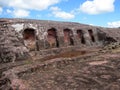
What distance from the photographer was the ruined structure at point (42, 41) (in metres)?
8.19

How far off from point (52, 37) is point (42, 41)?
1.69m

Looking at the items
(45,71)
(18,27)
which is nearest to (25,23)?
(18,27)

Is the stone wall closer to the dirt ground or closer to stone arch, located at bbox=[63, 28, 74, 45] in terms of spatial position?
stone arch, located at bbox=[63, 28, 74, 45]

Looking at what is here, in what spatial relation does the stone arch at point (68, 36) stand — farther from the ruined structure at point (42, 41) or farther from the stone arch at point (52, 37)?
the stone arch at point (52, 37)

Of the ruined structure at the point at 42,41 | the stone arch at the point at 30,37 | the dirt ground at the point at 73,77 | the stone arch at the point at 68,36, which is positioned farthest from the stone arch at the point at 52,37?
the dirt ground at the point at 73,77

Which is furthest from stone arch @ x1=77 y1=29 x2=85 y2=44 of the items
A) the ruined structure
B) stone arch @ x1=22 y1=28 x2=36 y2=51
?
stone arch @ x1=22 y1=28 x2=36 y2=51

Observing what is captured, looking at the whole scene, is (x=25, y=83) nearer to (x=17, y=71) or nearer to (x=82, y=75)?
(x=17, y=71)

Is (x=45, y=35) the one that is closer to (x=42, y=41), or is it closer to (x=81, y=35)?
(x=42, y=41)

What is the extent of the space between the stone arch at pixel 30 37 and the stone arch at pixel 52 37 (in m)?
1.65

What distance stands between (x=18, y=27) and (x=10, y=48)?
14.6 ft

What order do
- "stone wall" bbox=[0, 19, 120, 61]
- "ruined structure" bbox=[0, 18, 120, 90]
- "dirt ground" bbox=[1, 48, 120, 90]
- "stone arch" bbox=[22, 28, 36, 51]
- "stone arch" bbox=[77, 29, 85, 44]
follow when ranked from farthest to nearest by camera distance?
1. "stone arch" bbox=[77, 29, 85, 44]
2. "stone arch" bbox=[22, 28, 36, 51]
3. "stone wall" bbox=[0, 19, 120, 61]
4. "ruined structure" bbox=[0, 18, 120, 90]
5. "dirt ground" bbox=[1, 48, 120, 90]

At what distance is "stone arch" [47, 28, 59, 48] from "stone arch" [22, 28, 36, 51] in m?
1.65

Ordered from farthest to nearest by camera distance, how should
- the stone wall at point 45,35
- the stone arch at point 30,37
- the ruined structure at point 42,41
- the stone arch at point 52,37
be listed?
the stone arch at point 52,37, the stone arch at point 30,37, the stone wall at point 45,35, the ruined structure at point 42,41

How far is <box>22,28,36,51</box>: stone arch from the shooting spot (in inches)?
604
